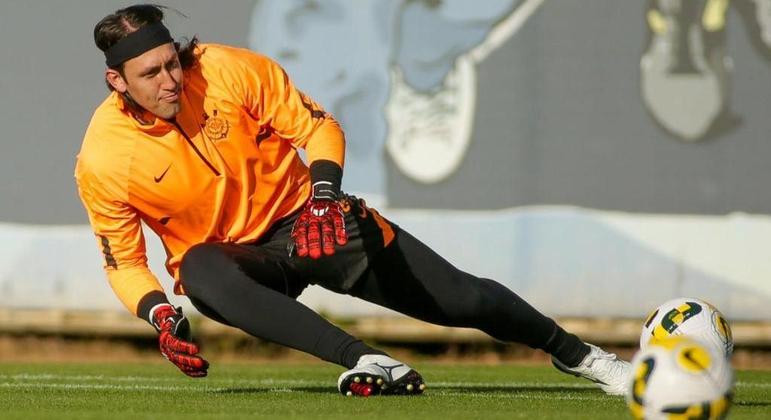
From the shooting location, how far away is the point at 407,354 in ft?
31.4

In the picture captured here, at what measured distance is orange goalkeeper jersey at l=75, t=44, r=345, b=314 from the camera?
17.8 ft

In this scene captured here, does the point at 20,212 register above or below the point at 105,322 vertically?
above

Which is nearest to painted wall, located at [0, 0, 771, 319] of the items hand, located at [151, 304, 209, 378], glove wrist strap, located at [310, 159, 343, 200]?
glove wrist strap, located at [310, 159, 343, 200]

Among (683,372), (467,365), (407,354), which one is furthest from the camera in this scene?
(407,354)

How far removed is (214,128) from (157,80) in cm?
29

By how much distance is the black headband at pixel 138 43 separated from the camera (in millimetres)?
5348

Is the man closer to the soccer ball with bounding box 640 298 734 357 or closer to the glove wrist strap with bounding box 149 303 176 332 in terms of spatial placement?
the glove wrist strap with bounding box 149 303 176 332

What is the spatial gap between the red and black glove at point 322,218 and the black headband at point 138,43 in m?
0.73

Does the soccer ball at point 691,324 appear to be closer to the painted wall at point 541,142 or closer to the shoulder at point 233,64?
the shoulder at point 233,64

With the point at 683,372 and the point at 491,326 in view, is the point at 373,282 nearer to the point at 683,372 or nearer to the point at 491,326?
the point at 491,326

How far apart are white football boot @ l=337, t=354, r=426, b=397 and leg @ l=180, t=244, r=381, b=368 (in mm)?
37

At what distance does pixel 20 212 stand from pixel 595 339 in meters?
3.80

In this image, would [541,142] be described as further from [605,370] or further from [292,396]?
[292,396]

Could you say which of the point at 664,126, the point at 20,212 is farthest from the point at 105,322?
the point at 664,126
